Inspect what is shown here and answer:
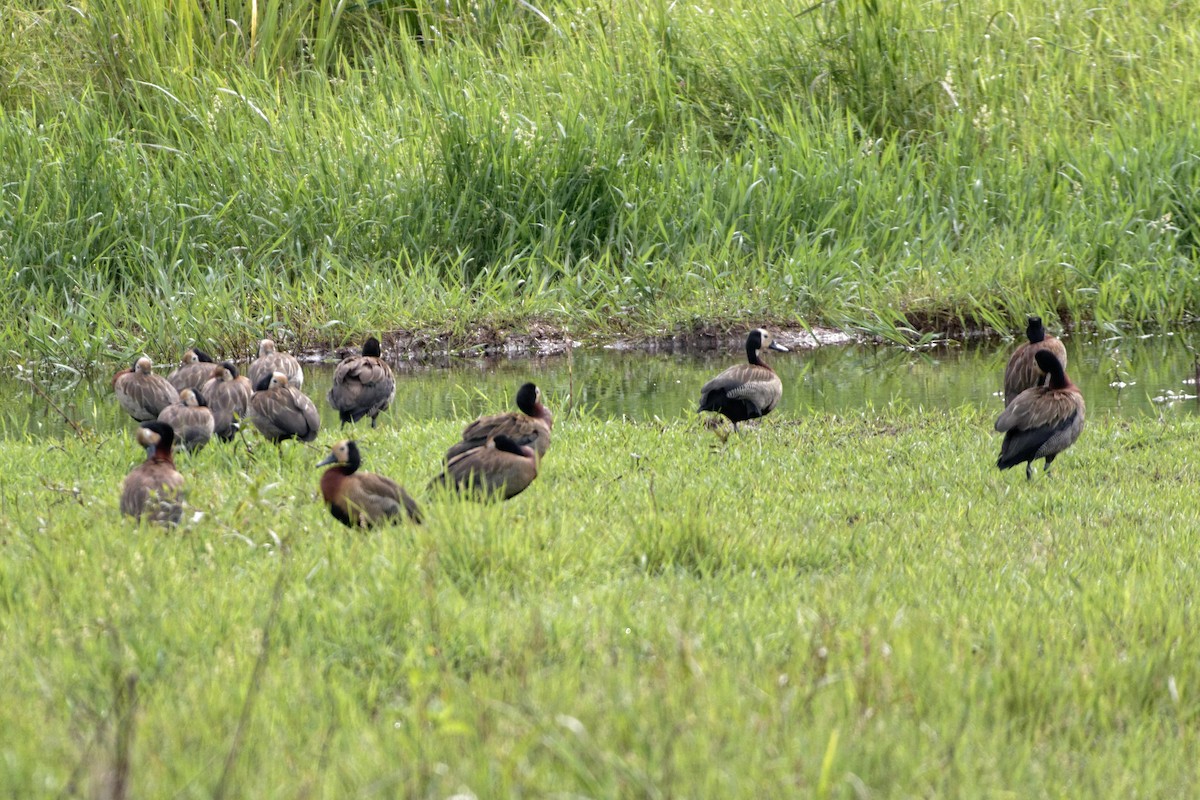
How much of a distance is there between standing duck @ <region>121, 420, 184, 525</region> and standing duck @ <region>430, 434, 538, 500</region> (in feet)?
3.81

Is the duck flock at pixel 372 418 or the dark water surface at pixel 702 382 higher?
the duck flock at pixel 372 418

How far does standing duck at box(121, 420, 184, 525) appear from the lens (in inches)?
243

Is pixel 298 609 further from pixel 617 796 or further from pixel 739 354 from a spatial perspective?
pixel 739 354

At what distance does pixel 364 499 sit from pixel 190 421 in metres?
2.51

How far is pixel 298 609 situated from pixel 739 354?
8775 millimetres

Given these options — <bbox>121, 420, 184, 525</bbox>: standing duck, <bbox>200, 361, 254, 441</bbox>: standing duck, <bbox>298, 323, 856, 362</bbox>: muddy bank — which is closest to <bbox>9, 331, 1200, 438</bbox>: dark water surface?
<bbox>298, 323, 856, 362</bbox>: muddy bank

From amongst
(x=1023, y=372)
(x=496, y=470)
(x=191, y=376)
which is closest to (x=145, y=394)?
(x=191, y=376)

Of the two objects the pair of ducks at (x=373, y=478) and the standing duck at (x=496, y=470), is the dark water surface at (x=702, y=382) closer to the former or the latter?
the pair of ducks at (x=373, y=478)

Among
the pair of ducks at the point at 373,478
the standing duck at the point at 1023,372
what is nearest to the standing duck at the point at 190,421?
the pair of ducks at the point at 373,478

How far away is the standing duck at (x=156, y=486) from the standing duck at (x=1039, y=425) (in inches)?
164

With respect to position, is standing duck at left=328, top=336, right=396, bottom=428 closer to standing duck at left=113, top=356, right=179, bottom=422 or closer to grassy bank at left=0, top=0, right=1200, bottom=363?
standing duck at left=113, top=356, right=179, bottom=422

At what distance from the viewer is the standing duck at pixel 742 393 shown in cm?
962

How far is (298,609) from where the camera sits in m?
4.96

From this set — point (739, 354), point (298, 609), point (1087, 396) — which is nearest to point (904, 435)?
point (1087, 396)
